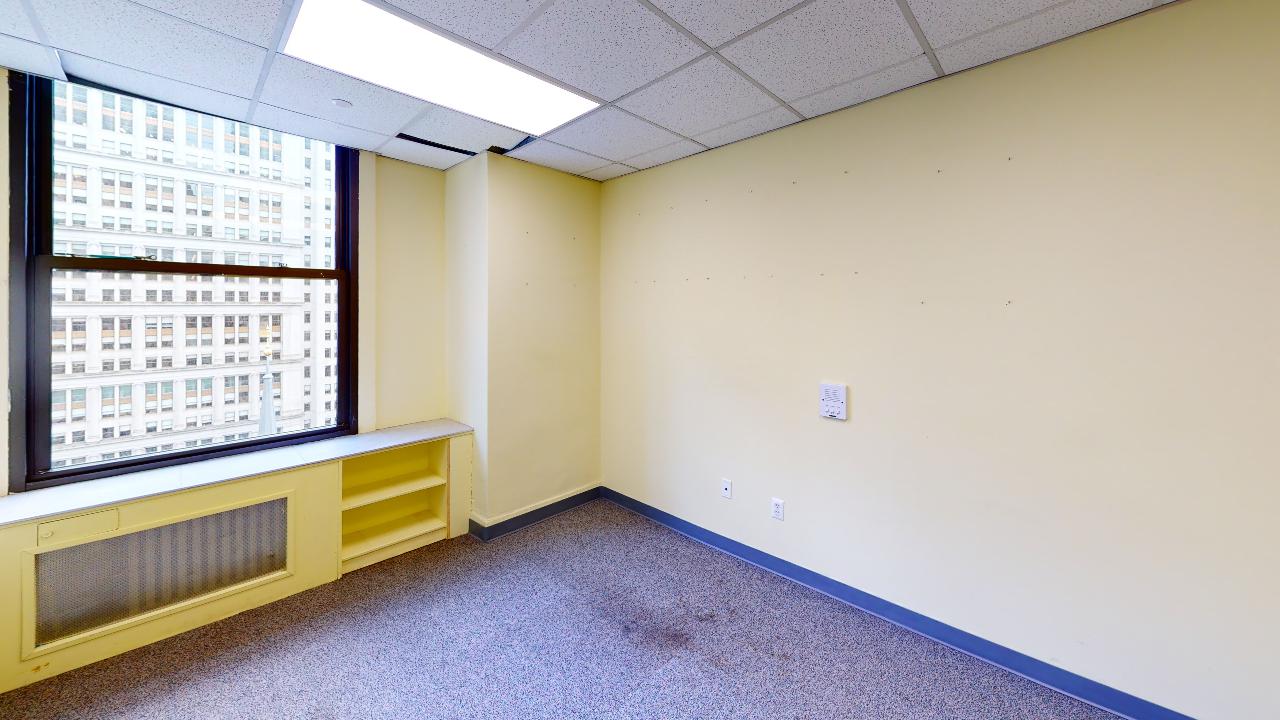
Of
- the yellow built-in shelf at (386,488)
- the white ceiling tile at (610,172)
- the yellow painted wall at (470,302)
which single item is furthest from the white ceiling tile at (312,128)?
the yellow built-in shelf at (386,488)

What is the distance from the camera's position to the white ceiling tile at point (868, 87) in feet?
6.33

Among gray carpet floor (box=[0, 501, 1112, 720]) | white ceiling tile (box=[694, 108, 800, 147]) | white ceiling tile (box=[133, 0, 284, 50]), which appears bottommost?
gray carpet floor (box=[0, 501, 1112, 720])

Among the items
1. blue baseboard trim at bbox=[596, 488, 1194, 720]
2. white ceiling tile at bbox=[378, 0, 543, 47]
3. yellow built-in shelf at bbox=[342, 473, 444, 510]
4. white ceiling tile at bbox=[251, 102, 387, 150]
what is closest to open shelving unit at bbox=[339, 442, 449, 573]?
yellow built-in shelf at bbox=[342, 473, 444, 510]

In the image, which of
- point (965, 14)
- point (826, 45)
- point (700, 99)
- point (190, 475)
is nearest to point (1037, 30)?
point (965, 14)

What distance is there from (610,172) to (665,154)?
1.70 feet

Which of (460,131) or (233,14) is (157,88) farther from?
(460,131)

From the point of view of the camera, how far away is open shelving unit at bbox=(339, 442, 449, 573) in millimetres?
2727

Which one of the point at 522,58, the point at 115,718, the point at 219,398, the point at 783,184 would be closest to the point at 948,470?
the point at 783,184

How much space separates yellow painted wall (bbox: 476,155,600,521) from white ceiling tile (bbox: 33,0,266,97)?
4.12 feet

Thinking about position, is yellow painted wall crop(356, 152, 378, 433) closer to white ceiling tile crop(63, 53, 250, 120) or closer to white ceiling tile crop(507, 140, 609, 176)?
white ceiling tile crop(63, 53, 250, 120)

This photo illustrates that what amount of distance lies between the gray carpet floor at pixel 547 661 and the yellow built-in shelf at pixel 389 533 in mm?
136

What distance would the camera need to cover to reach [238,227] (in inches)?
102

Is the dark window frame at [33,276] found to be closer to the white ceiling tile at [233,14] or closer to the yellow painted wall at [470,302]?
the white ceiling tile at [233,14]

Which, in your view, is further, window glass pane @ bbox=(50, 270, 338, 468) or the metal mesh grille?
window glass pane @ bbox=(50, 270, 338, 468)
